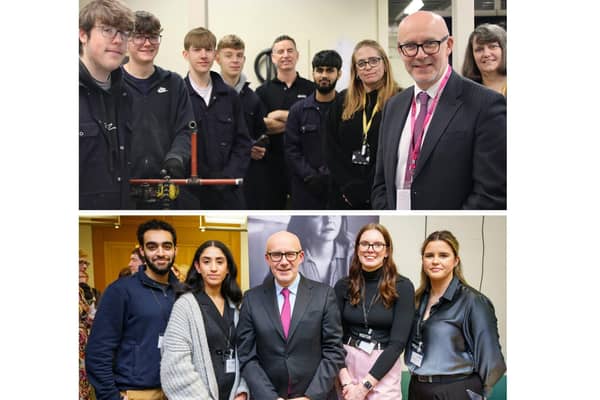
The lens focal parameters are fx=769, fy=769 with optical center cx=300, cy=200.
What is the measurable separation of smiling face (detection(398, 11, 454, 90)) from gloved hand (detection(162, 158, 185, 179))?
99 cm

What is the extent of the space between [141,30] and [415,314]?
5.15 feet

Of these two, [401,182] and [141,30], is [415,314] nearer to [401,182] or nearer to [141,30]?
[401,182]

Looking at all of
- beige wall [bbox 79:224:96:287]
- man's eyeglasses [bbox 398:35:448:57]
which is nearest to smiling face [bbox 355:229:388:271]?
man's eyeglasses [bbox 398:35:448:57]

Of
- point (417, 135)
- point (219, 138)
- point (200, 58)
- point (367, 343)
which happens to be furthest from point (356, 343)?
point (200, 58)

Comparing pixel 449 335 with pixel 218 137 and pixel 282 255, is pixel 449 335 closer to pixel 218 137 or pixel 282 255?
pixel 282 255

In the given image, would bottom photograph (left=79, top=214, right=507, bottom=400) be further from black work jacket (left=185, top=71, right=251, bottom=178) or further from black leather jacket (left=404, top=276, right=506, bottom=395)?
black work jacket (left=185, top=71, right=251, bottom=178)

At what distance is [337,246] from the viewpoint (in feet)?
9.97

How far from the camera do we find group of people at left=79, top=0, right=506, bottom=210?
3.01 metres

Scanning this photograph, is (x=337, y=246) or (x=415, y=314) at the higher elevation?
(x=337, y=246)

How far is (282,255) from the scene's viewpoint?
120 inches

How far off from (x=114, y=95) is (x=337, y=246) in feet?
3.56

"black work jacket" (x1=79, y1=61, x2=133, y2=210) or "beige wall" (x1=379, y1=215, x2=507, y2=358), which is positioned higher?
"black work jacket" (x1=79, y1=61, x2=133, y2=210)
